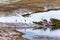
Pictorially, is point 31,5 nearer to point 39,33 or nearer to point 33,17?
point 33,17

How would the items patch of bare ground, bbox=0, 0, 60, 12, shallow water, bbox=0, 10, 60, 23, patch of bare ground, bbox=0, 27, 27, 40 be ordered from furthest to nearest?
patch of bare ground, bbox=0, 0, 60, 12 < shallow water, bbox=0, 10, 60, 23 < patch of bare ground, bbox=0, 27, 27, 40

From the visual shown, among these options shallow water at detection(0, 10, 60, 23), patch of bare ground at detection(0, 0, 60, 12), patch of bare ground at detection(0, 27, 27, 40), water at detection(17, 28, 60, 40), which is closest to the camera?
patch of bare ground at detection(0, 27, 27, 40)

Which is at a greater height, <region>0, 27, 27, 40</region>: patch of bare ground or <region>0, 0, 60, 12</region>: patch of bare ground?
<region>0, 0, 60, 12</region>: patch of bare ground

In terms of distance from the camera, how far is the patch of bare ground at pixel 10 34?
43.1 ft

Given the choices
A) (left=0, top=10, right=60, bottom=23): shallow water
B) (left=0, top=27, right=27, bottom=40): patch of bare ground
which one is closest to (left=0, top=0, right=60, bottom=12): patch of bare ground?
(left=0, top=10, right=60, bottom=23): shallow water

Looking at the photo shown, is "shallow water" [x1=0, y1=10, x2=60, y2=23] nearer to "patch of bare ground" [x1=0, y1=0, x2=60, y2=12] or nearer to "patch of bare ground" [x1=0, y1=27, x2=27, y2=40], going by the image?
"patch of bare ground" [x1=0, y1=0, x2=60, y2=12]

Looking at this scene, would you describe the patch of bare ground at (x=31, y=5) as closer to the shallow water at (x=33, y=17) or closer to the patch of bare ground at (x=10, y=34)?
the shallow water at (x=33, y=17)

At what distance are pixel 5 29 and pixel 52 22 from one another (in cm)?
324

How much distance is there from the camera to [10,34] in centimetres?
1379

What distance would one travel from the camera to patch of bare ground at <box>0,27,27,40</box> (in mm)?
13122

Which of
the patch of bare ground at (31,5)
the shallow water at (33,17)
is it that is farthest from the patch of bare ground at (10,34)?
the patch of bare ground at (31,5)

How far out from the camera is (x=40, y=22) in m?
16.3

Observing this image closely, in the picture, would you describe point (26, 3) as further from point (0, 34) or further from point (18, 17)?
point (0, 34)

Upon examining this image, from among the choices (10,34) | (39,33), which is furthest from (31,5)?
(10,34)
